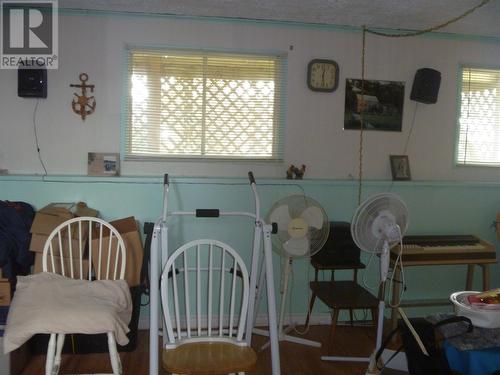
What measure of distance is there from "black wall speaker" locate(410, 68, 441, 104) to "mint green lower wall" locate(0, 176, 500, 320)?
27.4 inches

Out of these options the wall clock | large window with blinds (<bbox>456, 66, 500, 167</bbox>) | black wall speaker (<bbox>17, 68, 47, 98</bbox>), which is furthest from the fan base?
black wall speaker (<bbox>17, 68, 47, 98</bbox>)

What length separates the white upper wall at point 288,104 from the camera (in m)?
3.21

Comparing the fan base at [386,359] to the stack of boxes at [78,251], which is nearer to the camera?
the fan base at [386,359]

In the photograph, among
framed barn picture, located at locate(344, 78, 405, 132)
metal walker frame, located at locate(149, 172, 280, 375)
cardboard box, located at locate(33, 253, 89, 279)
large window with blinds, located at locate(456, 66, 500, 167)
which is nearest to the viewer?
metal walker frame, located at locate(149, 172, 280, 375)

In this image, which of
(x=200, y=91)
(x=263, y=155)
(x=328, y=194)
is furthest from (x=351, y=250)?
(x=200, y=91)

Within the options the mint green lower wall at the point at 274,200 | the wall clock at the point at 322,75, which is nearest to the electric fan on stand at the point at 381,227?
the mint green lower wall at the point at 274,200

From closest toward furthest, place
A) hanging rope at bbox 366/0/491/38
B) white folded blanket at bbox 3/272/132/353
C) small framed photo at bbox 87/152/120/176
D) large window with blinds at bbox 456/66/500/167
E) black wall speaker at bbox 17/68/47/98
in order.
Answer: white folded blanket at bbox 3/272/132/353, hanging rope at bbox 366/0/491/38, black wall speaker at bbox 17/68/47/98, small framed photo at bbox 87/152/120/176, large window with blinds at bbox 456/66/500/167

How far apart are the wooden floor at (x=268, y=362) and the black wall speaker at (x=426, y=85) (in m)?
1.99

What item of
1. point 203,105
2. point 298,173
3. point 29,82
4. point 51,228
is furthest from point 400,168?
point 29,82

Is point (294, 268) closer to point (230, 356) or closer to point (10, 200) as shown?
point (230, 356)

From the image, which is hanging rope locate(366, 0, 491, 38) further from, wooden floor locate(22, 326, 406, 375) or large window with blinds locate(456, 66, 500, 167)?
wooden floor locate(22, 326, 406, 375)

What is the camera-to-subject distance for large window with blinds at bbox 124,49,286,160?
10.9 ft

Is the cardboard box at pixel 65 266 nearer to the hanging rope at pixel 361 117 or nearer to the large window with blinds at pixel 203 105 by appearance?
the large window with blinds at pixel 203 105

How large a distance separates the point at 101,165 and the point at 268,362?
1.87m
